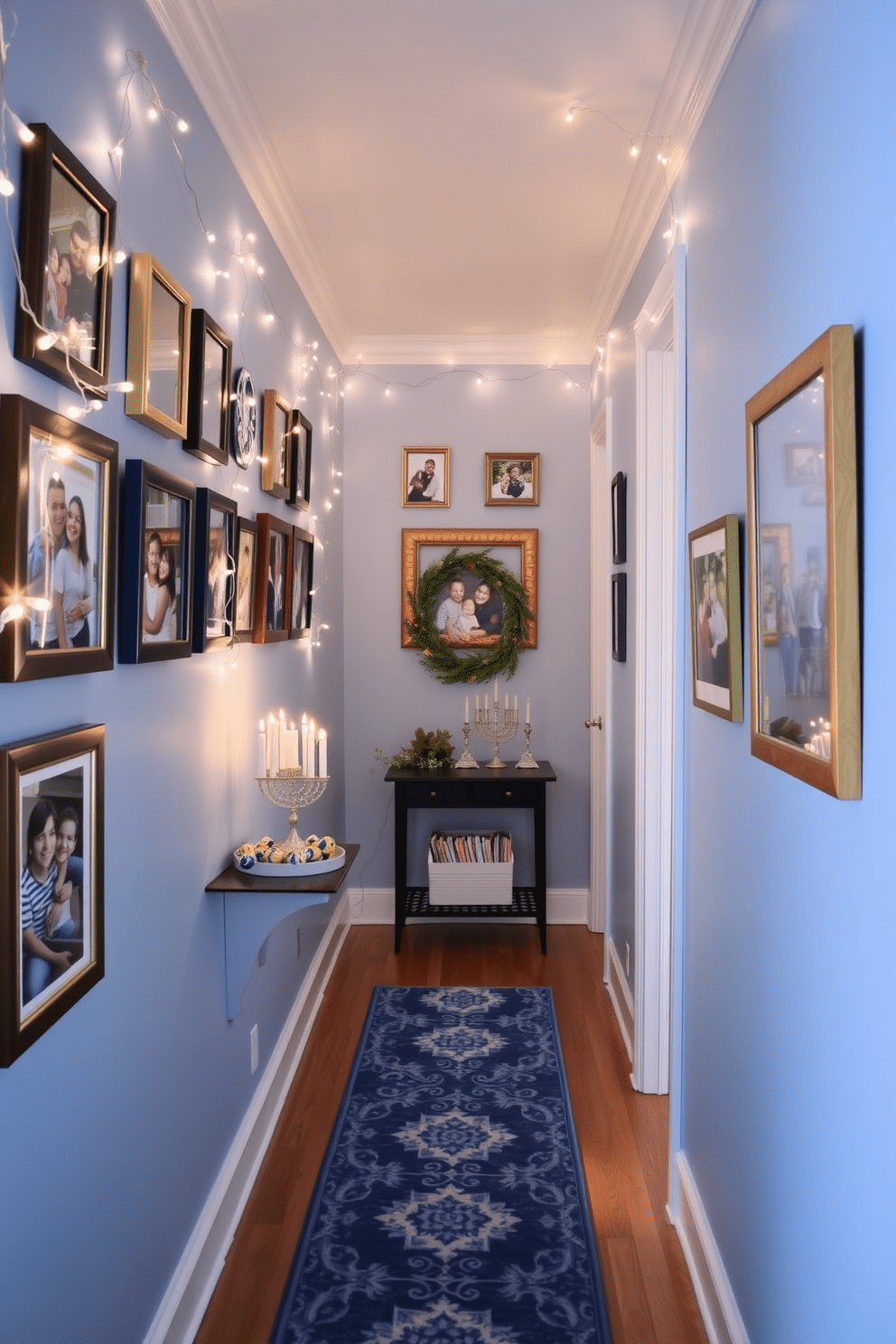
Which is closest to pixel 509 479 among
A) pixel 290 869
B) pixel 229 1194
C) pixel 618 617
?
pixel 618 617

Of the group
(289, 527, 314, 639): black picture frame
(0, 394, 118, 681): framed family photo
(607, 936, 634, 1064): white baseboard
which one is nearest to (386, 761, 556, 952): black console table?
(607, 936, 634, 1064): white baseboard

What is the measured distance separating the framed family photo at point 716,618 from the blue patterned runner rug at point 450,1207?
1.34m

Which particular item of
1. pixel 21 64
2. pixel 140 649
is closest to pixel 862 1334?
pixel 140 649

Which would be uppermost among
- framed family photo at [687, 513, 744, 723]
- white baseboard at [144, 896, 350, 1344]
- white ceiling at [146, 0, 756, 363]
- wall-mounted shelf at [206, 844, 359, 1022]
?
white ceiling at [146, 0, 756, 363]

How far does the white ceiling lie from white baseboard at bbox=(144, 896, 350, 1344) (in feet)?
8.38

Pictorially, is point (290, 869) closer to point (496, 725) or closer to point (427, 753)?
point (427, 753)

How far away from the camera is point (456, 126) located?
2678 mm

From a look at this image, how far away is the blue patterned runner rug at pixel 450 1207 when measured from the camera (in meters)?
2.07

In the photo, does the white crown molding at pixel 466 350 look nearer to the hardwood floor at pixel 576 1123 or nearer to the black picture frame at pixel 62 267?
the hardwood floor at pixel 576 1123

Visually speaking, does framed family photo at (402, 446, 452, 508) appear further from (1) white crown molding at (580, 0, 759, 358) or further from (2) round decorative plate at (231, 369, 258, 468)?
(2) round decorative plate at (231, 369, 258, 468)

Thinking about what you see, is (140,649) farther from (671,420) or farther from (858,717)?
(671,420)

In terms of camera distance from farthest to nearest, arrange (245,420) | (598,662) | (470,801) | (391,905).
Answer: (391,905) → (598,662) → (470,801) → (245,420)

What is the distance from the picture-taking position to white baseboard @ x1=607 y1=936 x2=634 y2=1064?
3393 mm

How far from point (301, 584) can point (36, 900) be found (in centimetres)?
220
